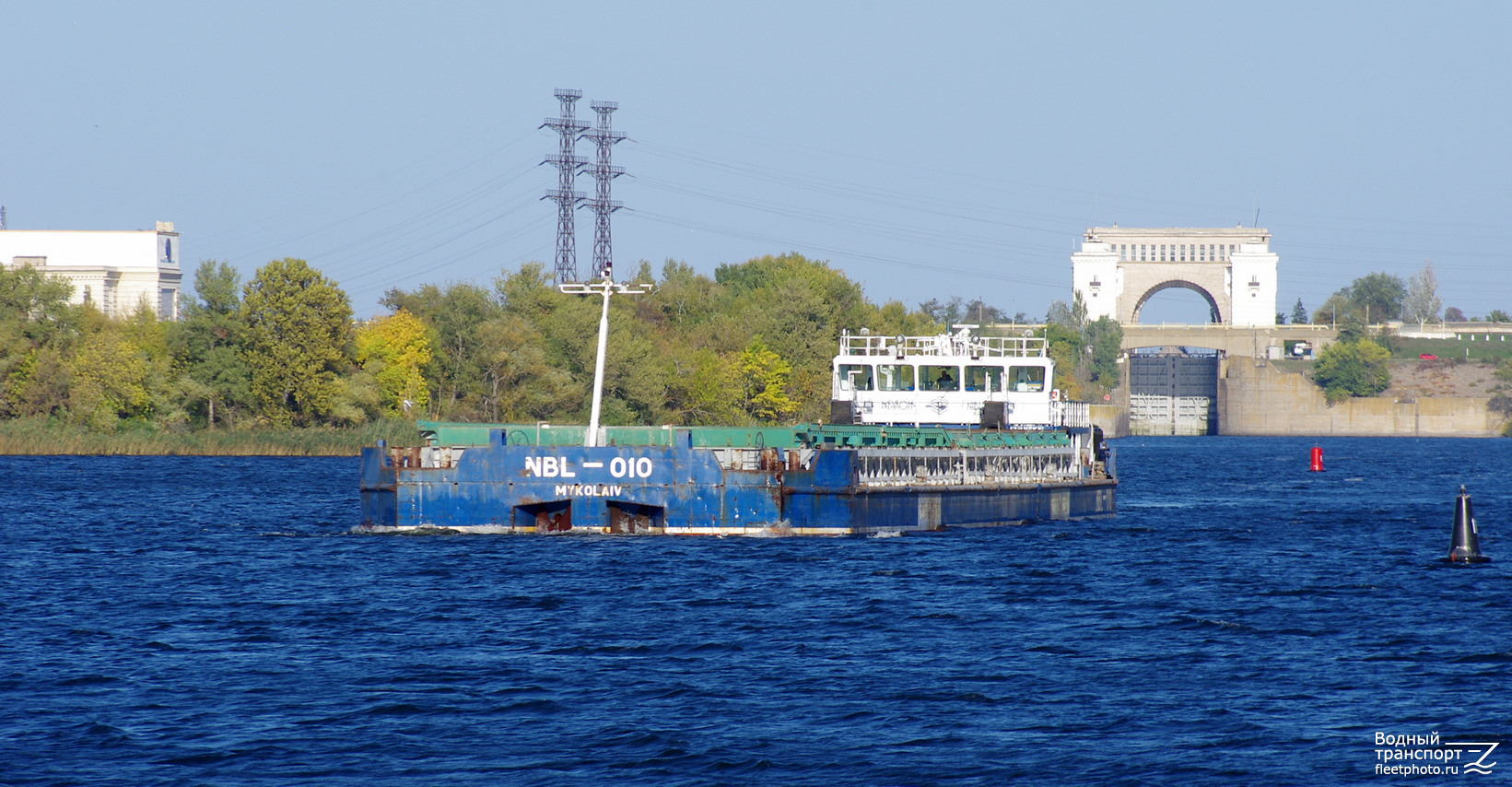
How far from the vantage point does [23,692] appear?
19578 millimetres

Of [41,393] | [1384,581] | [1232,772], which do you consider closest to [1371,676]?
[1232,772]

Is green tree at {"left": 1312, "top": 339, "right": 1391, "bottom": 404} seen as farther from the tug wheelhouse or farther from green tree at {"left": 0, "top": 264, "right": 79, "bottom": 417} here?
the tug wheelhouse

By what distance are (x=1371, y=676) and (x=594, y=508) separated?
52.6ft

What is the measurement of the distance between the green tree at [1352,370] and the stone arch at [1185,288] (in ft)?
64.5

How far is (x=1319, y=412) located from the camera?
166 metres

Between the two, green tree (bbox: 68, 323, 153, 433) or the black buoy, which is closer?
the black buoy

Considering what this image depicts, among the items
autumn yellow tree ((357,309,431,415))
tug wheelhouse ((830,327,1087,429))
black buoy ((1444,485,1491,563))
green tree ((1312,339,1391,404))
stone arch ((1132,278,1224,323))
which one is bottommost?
black buoy ((1444,485,1491,563))

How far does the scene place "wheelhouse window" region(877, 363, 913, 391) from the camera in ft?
152

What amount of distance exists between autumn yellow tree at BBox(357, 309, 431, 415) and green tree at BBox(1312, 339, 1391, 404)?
105 m

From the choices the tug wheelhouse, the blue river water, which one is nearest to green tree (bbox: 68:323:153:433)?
the blue river water

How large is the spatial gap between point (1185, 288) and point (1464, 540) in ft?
546

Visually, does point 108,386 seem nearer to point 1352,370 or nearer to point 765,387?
point 765,387

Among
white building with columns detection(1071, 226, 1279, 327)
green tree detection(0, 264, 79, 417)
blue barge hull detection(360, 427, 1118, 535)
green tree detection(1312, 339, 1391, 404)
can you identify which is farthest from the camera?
white building with columns detection(1071, 226, 1279, 327)

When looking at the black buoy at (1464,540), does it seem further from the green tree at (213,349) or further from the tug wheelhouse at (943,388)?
the green tree at (213,349)
